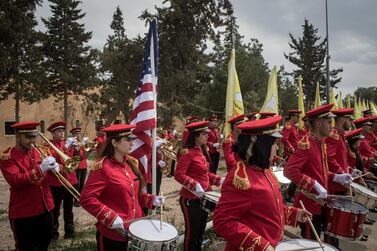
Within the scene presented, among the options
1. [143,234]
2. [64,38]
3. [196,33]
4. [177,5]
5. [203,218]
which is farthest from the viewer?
[64,38]

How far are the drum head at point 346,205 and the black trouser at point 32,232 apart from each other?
3978 mm

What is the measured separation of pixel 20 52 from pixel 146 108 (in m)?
22.8

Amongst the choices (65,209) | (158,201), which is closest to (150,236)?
(158,201)

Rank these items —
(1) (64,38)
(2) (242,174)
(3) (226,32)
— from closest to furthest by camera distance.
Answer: (2) (242,174) < (1) (64,38) < (3) (226,32)

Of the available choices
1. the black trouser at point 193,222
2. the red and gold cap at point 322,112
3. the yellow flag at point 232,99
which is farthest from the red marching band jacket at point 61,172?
the yellow flag at point 232,99

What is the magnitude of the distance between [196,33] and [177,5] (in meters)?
2.75

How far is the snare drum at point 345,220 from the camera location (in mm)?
4609

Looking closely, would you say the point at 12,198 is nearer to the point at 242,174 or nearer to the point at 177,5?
the point at 242,174

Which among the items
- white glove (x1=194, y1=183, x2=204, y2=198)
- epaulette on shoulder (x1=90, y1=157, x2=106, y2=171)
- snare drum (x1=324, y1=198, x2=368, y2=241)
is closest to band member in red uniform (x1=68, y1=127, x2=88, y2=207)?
white glove (x1=194, y1=183, x2=204, y2=198)

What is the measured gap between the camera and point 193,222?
17.6 ft

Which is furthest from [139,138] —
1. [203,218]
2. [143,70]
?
[203,218]

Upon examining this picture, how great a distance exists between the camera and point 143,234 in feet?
11.7

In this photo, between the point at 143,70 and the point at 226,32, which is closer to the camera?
the point at 143,70

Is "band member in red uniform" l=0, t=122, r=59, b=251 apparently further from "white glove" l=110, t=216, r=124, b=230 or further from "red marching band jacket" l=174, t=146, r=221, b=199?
"red marching band jacket" l=174, t=146, r=221, b=199
